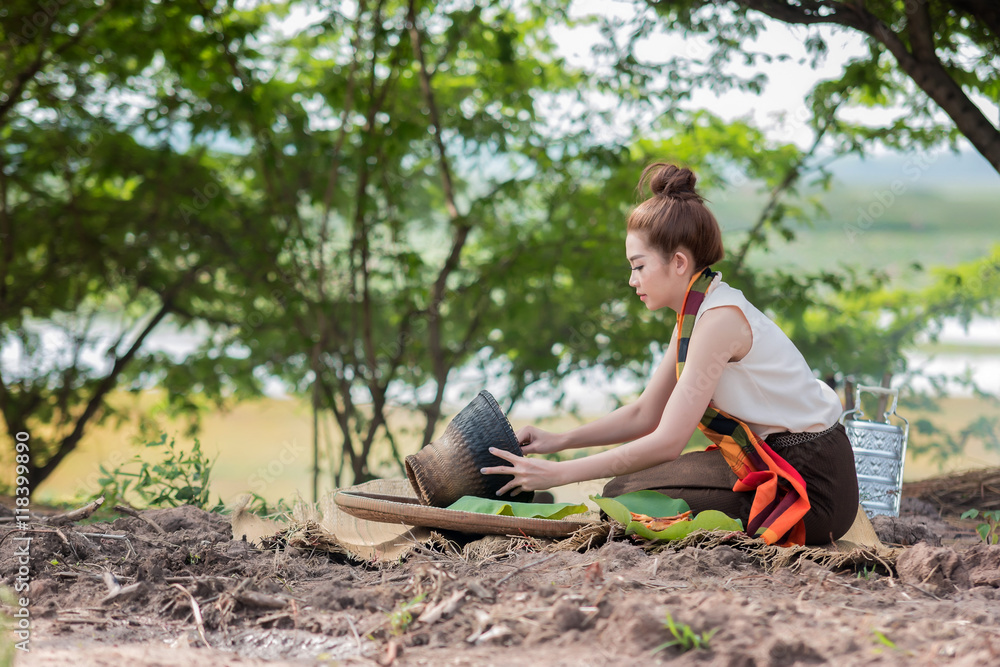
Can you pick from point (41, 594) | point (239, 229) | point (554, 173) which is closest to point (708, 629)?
point (41, 594)

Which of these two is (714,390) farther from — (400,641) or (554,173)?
(554,173)

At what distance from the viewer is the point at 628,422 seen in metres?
2.86

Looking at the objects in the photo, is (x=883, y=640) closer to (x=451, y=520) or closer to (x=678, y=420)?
(x=678, y=420)

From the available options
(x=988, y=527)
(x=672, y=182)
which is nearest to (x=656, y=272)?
(x=672, y=182)

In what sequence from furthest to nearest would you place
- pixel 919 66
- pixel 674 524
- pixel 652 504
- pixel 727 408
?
1. pixel 919 66
2. pixel 652 504
3. pixel 727 408
4. pixel 674 524

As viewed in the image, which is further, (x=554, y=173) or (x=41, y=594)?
(x=554, y=173)

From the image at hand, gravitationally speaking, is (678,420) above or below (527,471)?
above

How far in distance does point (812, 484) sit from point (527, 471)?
95cm

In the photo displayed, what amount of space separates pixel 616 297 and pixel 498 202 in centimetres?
126

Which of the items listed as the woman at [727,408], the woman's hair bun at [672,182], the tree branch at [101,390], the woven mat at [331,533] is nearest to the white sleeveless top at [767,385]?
the woman at [727,408]

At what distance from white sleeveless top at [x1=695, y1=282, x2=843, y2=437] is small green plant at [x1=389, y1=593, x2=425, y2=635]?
4.11 ft

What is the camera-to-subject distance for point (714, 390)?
7.88 ft

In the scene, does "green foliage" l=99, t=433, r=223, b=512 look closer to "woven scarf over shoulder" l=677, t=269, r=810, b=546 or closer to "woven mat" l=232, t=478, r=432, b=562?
"woven mat" l=232, t=478, r=432, b=562

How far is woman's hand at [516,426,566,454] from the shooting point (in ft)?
8.97
